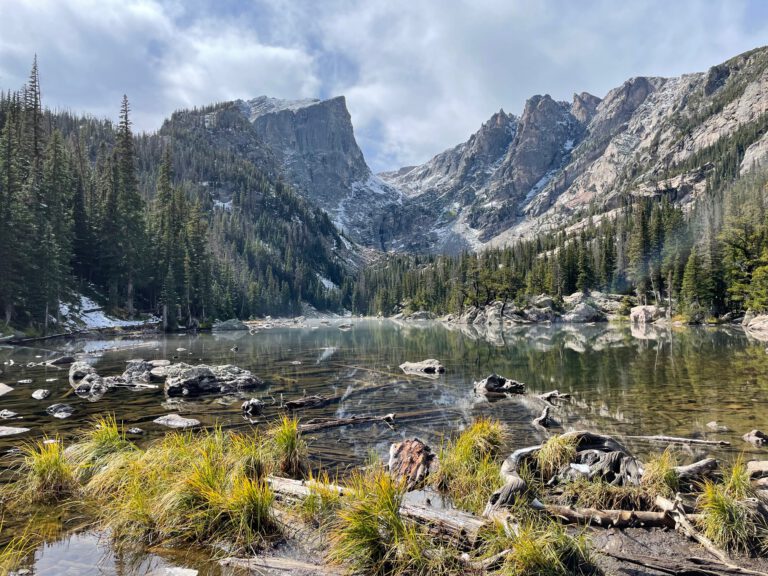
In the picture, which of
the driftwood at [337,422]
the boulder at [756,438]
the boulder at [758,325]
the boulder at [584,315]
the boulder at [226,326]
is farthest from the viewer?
the boulder at [584,315]

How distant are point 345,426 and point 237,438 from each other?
6.52 metres

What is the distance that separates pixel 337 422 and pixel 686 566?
11.2 metres

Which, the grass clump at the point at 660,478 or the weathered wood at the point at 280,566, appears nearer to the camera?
the weathered wood at the point at 280,566

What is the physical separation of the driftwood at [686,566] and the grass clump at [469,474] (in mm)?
2343

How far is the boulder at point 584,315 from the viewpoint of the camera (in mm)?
93000

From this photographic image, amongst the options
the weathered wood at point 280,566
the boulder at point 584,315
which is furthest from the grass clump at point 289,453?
the boulder at point 584,315

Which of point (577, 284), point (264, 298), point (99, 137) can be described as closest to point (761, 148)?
point (577, 284)

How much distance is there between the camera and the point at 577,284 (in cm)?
10838

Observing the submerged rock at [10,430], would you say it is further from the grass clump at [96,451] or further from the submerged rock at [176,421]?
the grass clump at [96,451]

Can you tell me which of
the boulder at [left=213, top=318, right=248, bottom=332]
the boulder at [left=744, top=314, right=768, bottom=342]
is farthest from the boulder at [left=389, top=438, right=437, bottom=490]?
the boulder at [left=213, top=318, right=248, bottom=332]

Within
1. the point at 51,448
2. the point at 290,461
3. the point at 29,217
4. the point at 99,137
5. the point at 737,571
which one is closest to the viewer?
the point at 737,571

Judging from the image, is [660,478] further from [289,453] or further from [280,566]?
[289,453]

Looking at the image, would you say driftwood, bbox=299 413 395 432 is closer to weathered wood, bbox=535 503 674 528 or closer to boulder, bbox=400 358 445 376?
weathered wood, bbox=535 503 674 528

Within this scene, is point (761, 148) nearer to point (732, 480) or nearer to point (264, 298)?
point (264, 298)
